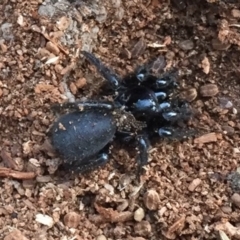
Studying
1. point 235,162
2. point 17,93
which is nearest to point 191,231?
point 235,162

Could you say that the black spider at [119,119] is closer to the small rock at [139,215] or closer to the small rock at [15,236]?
the small rock at [139,215]

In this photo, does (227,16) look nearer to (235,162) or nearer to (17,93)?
(235,162)

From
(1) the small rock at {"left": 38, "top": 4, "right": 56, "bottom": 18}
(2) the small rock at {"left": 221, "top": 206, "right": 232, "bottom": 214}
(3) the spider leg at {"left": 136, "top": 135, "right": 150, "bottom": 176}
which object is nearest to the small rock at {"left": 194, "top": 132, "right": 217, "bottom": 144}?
(3) the spider leg at {"left": 136, "top": 135, "right": 150, "bottom": 176}

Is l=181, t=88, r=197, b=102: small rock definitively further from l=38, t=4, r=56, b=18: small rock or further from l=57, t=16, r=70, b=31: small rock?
l=38, t=4, r=56, b=18: small rock

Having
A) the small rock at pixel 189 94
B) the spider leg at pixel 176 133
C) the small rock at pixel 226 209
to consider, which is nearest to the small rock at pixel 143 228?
the small rock at pixel 226 209

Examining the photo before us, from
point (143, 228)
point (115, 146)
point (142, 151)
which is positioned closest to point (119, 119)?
point (115, 146)

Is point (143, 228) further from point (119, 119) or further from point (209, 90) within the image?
point (209, 90)
